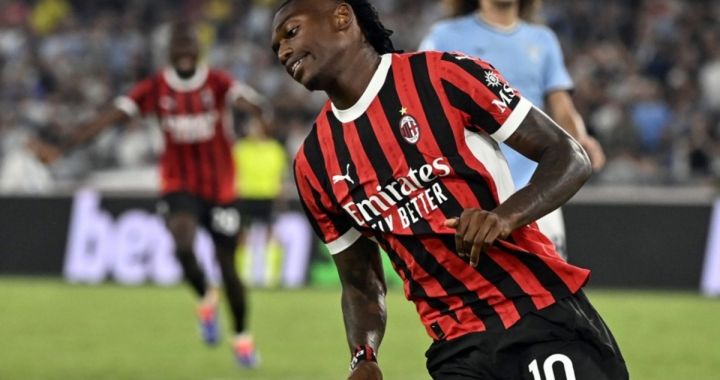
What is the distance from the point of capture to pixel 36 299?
14453 mm

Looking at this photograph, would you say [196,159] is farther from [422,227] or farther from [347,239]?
[422,227]

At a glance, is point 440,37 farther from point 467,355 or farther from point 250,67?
point 250,67

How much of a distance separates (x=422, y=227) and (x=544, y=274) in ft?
1.25

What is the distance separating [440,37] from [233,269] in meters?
3.83

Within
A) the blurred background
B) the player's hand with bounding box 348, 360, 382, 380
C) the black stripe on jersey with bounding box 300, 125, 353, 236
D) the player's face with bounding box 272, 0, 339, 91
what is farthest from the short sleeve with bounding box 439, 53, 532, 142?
the blurred background

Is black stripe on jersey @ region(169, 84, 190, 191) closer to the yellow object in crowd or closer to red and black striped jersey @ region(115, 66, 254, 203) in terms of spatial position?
red and black striped jersey @ region(115, 66, 254, 203)

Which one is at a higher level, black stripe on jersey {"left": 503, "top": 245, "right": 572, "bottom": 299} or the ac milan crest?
the ac milan crest

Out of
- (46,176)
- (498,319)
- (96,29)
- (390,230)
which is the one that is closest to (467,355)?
(498,319)

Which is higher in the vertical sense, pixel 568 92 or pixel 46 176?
pixel 46 176

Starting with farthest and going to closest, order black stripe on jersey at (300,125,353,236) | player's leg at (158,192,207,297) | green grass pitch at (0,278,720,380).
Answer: player's leg at (158,192,207,297) → green grass pitch at (0,278,720,380) → black stripe on jersey at (300,125,353,236)

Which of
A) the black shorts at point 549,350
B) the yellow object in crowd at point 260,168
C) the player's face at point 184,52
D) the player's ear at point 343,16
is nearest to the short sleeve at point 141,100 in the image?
the player's face at point 184,52

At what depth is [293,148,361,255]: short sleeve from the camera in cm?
424

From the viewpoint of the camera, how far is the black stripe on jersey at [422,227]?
399 cm

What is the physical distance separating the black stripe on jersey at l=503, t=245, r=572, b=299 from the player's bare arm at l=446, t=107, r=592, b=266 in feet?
0.86
